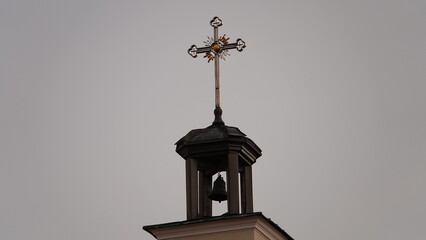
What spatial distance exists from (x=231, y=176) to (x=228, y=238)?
1481 millimetres

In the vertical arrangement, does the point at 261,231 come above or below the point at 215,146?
below

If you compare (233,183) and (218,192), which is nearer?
(233,183)

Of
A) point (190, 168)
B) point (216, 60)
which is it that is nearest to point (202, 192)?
point (190, 168)

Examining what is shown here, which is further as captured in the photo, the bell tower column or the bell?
the bell

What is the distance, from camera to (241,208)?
28.9m

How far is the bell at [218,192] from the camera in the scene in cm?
2923

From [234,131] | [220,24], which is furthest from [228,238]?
[220,24]

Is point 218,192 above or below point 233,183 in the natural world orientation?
above

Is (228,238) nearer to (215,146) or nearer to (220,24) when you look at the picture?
(215,146)

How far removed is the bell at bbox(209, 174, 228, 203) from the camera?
95.9 ft

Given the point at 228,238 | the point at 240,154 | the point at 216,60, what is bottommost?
the point at 228,238

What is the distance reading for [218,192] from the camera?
2923 cm

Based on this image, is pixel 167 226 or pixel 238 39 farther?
pixel 238 39

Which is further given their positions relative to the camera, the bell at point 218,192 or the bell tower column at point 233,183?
the bell at point 218,192
